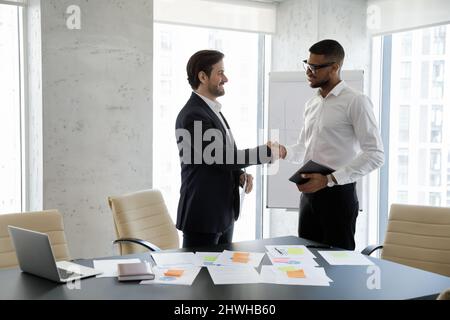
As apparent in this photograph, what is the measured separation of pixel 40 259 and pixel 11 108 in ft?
7.52

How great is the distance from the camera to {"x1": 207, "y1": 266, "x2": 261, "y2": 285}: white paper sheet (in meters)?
2.07

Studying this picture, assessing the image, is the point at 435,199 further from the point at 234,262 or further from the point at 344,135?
the point at 234,262

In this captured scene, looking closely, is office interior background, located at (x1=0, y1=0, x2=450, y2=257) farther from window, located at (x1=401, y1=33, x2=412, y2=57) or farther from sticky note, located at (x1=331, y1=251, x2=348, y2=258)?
sticky note, located at (x1=331, y1=251, x2=348, y2=258)

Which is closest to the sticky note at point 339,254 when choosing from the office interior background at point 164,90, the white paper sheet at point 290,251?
the white paper sheet at point 290,251

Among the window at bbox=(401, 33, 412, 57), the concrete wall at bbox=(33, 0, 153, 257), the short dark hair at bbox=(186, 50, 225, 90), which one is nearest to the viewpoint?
the short dark hair at bbox=(186, 50, 225, 90)

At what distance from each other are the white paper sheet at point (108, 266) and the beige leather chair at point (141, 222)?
0.52 metres

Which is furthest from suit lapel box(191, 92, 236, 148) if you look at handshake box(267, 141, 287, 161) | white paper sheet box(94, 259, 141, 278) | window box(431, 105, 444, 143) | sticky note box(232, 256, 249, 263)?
window box(431, 105, 444, 143)

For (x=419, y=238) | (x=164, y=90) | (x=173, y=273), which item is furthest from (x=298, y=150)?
(x=164, y=90)

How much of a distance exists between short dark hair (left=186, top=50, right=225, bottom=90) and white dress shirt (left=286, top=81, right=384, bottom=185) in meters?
0.71

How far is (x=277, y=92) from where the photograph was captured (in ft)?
15.1

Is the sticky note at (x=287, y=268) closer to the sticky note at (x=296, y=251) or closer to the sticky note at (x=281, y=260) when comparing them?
the sticky note at (x=281, y=260)
